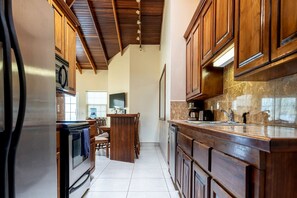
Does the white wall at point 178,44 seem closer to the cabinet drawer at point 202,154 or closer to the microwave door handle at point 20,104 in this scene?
the cabinet drawer at point 202,154

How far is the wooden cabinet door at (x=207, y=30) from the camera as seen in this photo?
247cm

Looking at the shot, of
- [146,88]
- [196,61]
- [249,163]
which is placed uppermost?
[196,61]

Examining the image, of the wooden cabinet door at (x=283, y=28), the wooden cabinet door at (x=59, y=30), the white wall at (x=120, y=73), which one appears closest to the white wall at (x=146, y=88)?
the white wall at (x=120, y=73)

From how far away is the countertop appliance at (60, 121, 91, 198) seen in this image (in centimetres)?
206

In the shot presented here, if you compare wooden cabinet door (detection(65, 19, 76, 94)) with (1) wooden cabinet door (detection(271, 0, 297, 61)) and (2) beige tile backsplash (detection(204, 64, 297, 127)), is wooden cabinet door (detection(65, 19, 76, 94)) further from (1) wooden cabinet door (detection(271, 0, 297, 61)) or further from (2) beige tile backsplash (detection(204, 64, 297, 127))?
(1) wooden cabinet door (detection(271, 0, 297, 61))

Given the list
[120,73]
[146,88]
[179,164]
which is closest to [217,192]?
[179,164]

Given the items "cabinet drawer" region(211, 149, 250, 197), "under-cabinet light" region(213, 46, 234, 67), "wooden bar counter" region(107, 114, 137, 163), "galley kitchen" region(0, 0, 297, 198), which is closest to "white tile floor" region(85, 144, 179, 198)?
"galley kitchen" region(0, 0, 297, 198)

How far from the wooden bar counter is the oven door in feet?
6.56

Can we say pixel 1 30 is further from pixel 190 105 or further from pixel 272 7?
pixel 190 105

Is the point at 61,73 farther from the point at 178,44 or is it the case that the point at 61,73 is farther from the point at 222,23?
the point at 178,44

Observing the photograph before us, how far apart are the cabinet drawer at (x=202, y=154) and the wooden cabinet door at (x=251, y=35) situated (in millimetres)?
663

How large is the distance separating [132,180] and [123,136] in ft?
4.64

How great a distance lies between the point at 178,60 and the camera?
153 inches

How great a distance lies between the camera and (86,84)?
9656 mm
